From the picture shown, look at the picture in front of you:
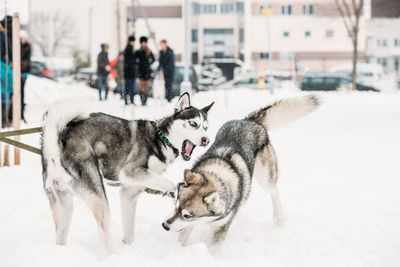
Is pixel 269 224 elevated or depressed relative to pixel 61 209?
depressed

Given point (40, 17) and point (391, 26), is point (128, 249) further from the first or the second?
point (40, 17)

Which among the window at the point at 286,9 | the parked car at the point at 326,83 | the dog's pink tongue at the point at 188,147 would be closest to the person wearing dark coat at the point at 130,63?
the dog's pink tongue at the point at 188,147

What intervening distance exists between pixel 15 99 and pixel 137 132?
2.62 meters

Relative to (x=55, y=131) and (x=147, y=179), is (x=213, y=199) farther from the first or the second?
(x=55, y=131)

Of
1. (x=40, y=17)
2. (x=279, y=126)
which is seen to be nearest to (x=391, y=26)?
(x=40, y=17)

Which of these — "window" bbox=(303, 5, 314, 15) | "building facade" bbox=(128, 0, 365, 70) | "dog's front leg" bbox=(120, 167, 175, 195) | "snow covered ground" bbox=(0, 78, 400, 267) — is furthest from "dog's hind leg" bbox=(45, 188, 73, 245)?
"window" bbox=(303, 5, 314, 15)

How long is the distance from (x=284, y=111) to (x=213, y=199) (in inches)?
57.0

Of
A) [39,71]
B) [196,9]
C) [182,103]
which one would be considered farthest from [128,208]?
[196,9]

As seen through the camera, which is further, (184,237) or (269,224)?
(269,224)

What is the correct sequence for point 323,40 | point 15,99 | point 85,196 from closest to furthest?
point 85,196 → point 15,99 → point 323,40

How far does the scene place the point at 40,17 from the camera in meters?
50.7

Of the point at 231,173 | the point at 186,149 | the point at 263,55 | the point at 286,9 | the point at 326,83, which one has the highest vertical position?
the point at 286,9

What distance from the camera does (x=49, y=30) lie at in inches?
1972

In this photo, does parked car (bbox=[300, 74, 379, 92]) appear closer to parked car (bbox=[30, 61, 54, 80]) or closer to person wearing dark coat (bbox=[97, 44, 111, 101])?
person wearing dark coat (bbox=[97, 44, 111, 101])
